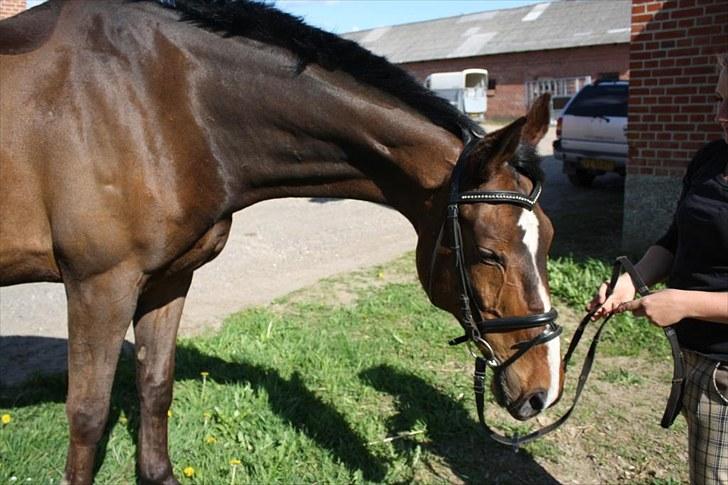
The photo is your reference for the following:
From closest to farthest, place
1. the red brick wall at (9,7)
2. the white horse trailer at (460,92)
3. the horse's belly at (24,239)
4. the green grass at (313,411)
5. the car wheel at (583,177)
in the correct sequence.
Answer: the horse's belly at (24,239)
the green grass at (313,411)
the car wheel at (583,177)
the red brick wall at (9,7)
the white horse trailer at (460,92)

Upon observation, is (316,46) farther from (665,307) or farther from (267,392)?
(267,392)

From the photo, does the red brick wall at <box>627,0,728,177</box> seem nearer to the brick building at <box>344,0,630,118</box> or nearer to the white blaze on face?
the white blaze on face

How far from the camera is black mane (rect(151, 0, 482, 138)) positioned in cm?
229

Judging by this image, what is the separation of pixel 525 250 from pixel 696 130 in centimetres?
465

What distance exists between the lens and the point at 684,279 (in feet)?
7.37

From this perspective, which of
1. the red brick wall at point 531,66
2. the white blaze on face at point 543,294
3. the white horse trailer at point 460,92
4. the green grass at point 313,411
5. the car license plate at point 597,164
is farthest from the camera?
the red brick wall at point 531,66

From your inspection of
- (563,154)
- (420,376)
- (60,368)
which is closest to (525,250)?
(420,376)

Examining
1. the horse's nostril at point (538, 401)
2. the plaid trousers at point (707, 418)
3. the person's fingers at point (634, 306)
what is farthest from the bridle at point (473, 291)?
the plaid trousers at point (707, 418)

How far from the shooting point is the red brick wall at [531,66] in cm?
2650

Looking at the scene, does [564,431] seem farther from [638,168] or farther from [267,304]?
[638,168]

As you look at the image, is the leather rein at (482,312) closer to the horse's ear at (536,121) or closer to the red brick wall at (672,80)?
the horse's ear at (536,121)

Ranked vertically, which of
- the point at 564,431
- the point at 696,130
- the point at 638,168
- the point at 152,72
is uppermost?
the point at 152,72

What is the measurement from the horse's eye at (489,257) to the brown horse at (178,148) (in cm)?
2

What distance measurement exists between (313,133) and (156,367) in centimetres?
145
